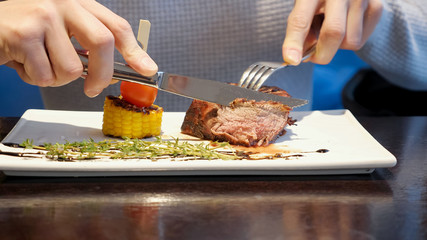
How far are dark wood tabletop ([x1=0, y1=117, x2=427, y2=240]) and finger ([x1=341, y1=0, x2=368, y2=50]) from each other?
0.81 metres

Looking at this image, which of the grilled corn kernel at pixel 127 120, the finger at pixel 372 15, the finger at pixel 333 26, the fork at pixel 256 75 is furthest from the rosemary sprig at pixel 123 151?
the finger at pixel 372 15

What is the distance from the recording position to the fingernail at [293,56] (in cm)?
189

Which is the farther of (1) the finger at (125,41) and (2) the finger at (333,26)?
(2) the finger at (333,26)

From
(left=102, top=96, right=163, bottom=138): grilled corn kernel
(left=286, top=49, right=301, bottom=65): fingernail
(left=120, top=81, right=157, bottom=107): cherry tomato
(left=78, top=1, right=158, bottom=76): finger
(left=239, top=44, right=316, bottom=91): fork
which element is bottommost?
(left=102, top=96, right=163, bottom=138): grilled corn kernel

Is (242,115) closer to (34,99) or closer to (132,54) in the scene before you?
(132,54)

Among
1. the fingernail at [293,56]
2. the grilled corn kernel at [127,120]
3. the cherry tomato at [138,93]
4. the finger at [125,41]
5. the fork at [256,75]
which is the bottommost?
the grilled corn kernel at [127,120]

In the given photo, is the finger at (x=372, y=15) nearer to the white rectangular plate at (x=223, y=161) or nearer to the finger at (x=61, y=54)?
the white rectangular plate at (x=223, y=161)

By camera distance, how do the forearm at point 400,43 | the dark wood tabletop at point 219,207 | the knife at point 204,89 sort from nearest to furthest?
the dark wood tabletop at point 219,207
the knife at point 204,89
the forearm at point 400,43

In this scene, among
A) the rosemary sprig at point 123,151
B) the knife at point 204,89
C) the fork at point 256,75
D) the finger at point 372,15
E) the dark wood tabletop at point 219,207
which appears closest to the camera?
the dark wood tabletop at point 219,207

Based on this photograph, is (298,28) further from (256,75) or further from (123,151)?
(123,151)

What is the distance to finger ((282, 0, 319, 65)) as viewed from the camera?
1926 mm

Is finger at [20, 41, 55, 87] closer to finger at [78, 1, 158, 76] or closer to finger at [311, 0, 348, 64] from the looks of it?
finger at [78, 1, 158, 76]

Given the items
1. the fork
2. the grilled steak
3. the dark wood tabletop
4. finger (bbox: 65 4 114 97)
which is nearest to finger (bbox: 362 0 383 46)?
the fork

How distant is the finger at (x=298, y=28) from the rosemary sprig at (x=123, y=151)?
572mm
